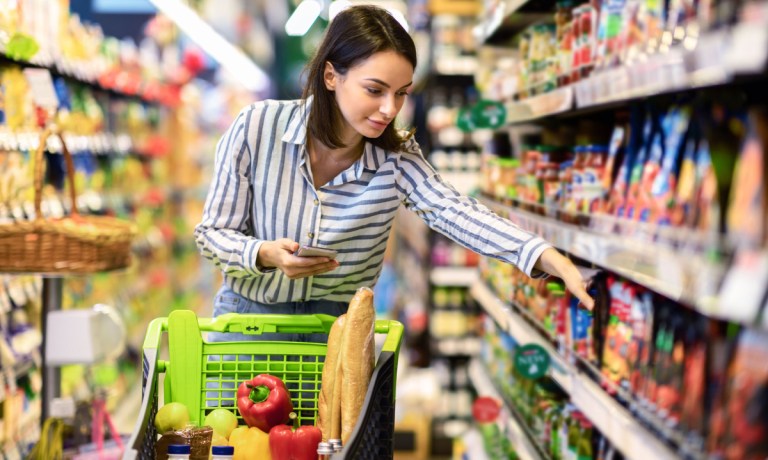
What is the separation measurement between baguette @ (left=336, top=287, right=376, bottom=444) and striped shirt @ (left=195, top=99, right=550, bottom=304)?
18.1 inches

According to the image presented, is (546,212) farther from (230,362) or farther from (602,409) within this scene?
(230,362)

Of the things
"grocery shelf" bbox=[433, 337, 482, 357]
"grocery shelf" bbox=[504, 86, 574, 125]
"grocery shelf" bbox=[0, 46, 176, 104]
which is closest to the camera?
"grocery shelf" bbox=[504, 86, 574, 125]

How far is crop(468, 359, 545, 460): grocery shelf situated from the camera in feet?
10.6

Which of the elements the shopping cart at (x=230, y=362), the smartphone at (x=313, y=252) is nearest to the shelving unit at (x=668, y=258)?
the shopping cart at (x=230, y=362)

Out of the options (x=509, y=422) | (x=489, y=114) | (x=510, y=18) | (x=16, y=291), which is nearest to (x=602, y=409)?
(x=509, y=422)

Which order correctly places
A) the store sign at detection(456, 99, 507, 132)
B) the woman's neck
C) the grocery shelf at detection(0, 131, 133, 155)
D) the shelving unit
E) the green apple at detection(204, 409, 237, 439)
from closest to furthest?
1. the shelving unit
2. the green apple at detection(204, 409, 237, 439)
3. the woman's neck
4. the store sign at detection(456, 99, 507, 132)
5. the grocery shelf at detection(0, 131, 133, 155)

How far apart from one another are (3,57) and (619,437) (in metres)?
3.13

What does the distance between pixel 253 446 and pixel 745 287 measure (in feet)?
3.62

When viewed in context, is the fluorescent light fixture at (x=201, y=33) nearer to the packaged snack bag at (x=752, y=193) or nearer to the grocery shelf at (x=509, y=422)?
the grocery shelf at (x=509, y=422)

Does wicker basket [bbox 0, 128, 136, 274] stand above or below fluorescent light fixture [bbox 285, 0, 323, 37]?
below

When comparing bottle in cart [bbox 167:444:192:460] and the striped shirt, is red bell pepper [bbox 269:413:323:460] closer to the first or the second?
bottle in cart [bbox 167:444:192:460]

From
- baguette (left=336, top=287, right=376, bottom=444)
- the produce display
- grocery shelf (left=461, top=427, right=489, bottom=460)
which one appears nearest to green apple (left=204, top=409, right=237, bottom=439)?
the produce display

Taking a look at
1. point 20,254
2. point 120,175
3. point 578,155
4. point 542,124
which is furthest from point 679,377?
point 120,175

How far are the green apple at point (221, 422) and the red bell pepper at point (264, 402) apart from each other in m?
0.04
